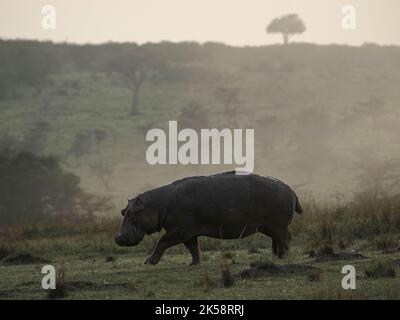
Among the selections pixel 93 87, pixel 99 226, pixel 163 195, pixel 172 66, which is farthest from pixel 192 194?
pixel 172 66

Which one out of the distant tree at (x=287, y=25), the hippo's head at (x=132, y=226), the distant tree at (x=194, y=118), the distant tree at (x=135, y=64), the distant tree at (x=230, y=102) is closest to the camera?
the hippo's head at (x=132, y=226)

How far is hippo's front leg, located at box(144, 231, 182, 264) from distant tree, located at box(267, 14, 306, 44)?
231 feet

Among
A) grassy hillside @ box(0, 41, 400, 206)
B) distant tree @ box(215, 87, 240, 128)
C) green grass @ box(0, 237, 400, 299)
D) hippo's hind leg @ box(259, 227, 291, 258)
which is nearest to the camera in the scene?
green grass @ box(0, 237, 400, 299)

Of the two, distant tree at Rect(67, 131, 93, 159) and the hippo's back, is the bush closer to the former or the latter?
distant tree at Rect(67, 131, 93, 159)

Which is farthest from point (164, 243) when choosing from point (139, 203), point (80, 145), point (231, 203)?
point (80, 145)

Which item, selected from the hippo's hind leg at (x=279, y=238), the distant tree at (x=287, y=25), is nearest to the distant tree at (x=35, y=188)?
the hippo's hind leg at (x=279, y=238)

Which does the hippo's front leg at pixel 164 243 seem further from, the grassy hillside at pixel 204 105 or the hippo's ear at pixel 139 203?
the grassy hillside at pixel 204 105

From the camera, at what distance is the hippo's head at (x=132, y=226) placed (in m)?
15.8

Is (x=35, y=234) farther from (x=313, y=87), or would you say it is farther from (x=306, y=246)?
(x=313, y=87)

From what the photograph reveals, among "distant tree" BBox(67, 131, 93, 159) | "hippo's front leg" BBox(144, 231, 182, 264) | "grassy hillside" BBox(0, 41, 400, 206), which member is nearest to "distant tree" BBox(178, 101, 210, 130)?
"grassy hillside" BBox(0, 41, 400, 206)

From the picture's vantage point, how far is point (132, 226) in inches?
624

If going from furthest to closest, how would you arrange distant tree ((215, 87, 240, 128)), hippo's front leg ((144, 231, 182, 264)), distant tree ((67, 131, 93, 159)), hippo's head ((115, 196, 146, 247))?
distant tree ((215, 87, 240, 128)) < distant tree ((67, 131, 93, 159)) < hippo's head ((115, 196, 146, 247)) < hippo's front leg ((144, 231, 182, 264))

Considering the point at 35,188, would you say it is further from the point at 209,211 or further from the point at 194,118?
the point at 209,211

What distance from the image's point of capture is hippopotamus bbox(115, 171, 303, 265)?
51.4 ft
